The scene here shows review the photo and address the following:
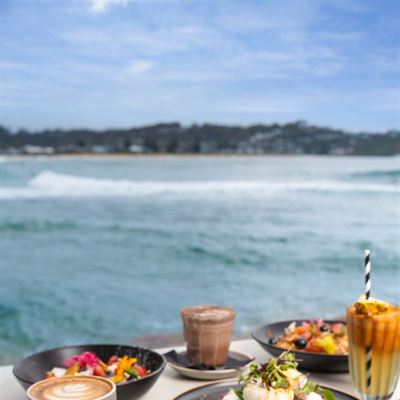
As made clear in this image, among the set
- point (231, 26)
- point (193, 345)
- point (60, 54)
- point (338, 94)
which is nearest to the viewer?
point (193, 345)

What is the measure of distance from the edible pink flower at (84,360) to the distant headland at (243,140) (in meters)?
11.5

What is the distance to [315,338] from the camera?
55.3 inches

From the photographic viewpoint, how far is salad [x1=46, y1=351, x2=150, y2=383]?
46.9 inches

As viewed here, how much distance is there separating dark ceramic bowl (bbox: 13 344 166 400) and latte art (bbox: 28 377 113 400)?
0.12 meters

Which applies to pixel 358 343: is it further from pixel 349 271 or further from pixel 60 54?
pixel 60 54

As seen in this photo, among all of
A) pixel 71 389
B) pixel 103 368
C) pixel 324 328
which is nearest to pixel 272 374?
pixel 71 389

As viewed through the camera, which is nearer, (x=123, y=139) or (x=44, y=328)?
(x=44, y=328)

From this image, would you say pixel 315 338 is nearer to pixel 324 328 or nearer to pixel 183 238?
pixel 324 328

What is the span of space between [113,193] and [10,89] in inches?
116

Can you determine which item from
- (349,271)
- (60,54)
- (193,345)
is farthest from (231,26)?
(193,345)

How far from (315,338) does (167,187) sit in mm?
12413

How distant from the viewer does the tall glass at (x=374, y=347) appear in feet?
3.53

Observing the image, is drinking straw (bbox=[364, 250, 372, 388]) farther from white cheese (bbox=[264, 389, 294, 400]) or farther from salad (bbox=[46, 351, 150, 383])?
salad (bbox=[46, 351, 150, 383])

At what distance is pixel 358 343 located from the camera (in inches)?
43.6
